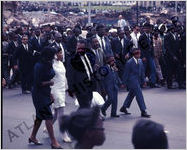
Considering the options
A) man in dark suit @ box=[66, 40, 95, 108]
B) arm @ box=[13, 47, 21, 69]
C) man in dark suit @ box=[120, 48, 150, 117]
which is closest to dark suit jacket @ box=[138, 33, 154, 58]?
arm @ box=[13, 47, 21, 69]

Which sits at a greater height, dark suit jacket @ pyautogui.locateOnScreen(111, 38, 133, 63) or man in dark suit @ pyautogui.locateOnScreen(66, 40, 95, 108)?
man in dark suit @ pyautogui.locateOnScreen(66, 40, 95, 108)

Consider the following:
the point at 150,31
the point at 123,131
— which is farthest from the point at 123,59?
the point at 123,131

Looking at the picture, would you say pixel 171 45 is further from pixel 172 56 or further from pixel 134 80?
pixel 134 80

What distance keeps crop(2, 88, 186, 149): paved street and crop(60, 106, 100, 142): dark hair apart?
2193mm

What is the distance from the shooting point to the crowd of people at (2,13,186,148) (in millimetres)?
7629

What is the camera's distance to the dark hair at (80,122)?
4.00 meters

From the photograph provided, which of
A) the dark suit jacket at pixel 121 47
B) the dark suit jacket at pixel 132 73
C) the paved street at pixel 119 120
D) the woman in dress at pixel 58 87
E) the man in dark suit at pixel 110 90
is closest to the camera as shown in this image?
the woman in dress at pixel 58 87

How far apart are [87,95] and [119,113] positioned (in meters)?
2.23

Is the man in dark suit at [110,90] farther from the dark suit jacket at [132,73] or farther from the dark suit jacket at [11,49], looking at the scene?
the dark suit jacket at [11,49]

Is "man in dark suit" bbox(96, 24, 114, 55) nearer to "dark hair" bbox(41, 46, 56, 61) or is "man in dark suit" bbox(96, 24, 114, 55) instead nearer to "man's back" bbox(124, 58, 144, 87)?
"man's back" bbox(124, 58, 144, 87)

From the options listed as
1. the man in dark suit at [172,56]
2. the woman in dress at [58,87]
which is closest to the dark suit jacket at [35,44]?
the man in dark suit at [172,56]

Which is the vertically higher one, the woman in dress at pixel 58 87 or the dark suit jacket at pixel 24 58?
the woman in dress at pixel 58 87

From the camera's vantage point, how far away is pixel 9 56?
14.1 m

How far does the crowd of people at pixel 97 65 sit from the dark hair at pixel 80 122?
3.01 m
